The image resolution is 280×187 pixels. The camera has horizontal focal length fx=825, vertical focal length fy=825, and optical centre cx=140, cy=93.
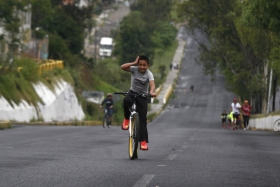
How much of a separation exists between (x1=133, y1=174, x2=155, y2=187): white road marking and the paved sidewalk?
79.3 metres

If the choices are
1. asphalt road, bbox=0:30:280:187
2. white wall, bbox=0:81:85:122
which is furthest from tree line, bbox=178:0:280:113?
asphalt road, bbox=0:30:280:187

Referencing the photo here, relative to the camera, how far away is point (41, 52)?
7412 cm

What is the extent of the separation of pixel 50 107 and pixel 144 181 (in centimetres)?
4163

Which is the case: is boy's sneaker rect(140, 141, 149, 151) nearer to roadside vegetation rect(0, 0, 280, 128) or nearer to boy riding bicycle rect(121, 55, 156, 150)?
Result: boy riding bicycle rect(121, 55, 156, 150)

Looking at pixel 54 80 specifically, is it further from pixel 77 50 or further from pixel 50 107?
pixel 77 50

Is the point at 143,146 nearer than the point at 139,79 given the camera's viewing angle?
No

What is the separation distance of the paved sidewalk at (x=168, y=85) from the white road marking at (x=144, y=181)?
7925 cm

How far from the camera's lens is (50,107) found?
171 feet

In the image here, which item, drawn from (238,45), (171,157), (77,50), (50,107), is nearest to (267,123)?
(50,107)

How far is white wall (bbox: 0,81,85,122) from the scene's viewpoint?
1602 inches

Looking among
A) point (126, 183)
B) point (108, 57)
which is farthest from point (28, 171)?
point (108, 57)

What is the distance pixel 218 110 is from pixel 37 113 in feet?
174

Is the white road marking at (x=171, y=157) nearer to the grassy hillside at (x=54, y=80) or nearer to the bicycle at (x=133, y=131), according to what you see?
the bicycle at (x=133, y=131)

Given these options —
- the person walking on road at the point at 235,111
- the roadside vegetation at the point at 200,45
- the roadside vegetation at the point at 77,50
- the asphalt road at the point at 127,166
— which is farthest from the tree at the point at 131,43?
the asphalt road at the point at 127,166
